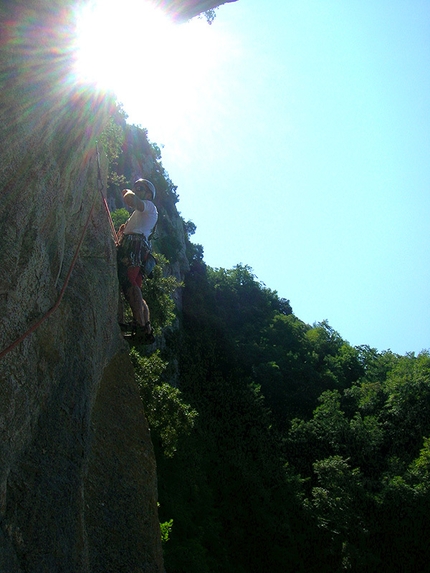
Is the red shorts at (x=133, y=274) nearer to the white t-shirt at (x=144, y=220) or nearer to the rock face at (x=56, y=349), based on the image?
the white t-shirt at (x=144, y=220)

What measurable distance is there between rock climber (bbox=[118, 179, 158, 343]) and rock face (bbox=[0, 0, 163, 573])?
72cm

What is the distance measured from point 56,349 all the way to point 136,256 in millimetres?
2709

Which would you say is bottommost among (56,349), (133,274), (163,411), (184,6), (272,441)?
(56,349)

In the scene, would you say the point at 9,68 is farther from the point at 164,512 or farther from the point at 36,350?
the point at 164,512

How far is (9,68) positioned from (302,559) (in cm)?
2212

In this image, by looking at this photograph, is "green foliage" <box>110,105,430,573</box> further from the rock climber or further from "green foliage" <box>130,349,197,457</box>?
the rock climber

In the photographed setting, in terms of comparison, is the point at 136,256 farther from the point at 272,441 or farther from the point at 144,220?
the point at 272,441

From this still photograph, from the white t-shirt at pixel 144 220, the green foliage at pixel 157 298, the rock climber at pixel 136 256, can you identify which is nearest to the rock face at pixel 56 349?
the rock climber at pixel 136 256

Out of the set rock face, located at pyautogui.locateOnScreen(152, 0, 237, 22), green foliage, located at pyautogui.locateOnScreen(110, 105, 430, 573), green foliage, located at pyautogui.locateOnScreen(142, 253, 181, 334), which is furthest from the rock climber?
green foliage, located at pyautogui.locateOnScreen(142, 253, 181, 334)

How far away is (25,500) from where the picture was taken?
3.63 m

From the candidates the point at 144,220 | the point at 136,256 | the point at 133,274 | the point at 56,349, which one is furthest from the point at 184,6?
the point at 56,349

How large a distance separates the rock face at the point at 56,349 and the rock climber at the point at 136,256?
72 cm

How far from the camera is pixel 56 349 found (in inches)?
174

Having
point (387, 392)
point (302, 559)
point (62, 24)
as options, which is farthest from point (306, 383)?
point (62, 24)
